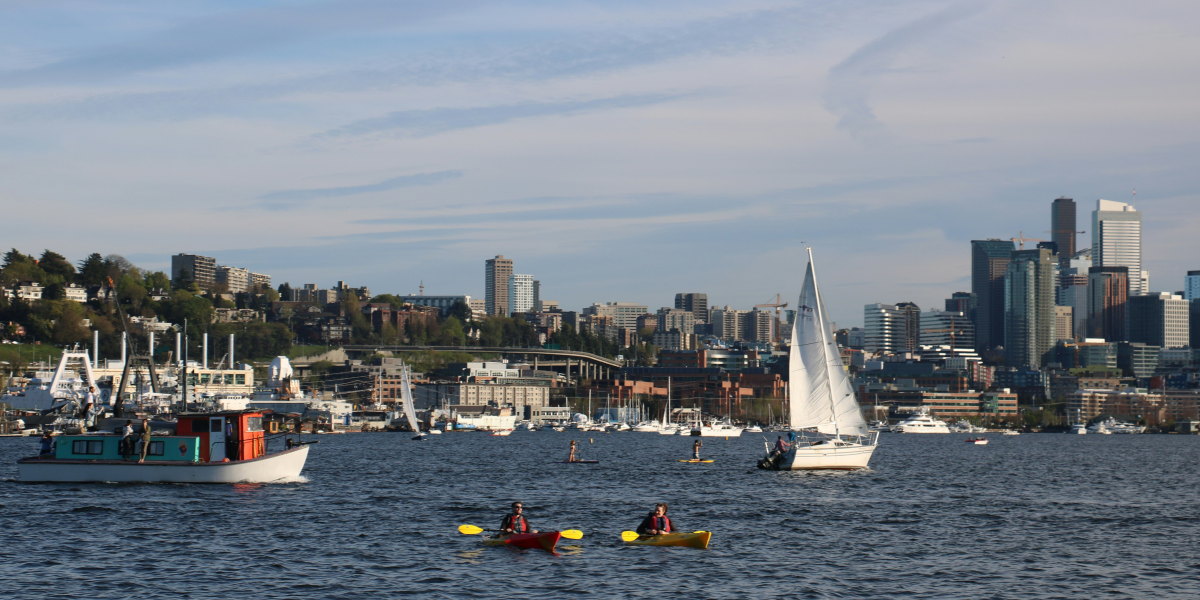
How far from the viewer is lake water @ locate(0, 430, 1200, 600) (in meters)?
36.3

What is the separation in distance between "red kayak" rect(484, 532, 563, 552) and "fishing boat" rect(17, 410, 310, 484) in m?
23.1

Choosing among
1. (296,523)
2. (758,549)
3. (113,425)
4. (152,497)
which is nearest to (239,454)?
(152,497)

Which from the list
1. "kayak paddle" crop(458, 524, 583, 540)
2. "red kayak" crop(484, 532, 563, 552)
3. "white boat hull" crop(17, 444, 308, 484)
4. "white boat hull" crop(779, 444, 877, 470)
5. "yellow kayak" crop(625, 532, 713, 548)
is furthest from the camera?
"white boat hull" crop(779, 444, 877, 470)

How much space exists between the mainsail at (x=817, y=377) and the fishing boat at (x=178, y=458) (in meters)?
33.3

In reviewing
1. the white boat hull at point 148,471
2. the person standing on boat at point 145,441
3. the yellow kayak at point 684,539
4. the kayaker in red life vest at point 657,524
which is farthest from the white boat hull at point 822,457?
the person standing on boat at point 145,441

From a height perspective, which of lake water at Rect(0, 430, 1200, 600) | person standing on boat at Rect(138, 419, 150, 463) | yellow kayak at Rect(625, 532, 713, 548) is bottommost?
lake water at Rect(0, 430, 1200, 600)

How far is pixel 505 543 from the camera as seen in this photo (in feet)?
140

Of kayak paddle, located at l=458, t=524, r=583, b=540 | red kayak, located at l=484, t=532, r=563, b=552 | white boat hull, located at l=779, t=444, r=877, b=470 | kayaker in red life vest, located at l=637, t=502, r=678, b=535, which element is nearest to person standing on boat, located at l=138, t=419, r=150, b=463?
kayak paddle, located at l=458, t=524, r=583, b=540

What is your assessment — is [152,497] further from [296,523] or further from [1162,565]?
[1162,565]

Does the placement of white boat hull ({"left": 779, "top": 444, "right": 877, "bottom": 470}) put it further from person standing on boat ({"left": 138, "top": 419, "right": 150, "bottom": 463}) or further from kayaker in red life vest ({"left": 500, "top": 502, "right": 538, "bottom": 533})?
person standing on boat ({"left": 138, "top": 419, "right": 150, "bottom": 463})

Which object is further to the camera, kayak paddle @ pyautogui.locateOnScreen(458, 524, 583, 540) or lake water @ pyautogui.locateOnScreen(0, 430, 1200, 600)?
kayak paddle @ pyautogui.locateOnScreen(458, 524, 583, 540)

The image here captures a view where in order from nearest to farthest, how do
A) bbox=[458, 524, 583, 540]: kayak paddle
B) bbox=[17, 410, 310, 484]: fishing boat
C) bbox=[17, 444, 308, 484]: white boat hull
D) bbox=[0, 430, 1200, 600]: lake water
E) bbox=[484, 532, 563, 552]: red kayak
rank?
1. bbox=[0, 430, 1200, 600]: lake water
2. bbox=[484, 532, 563, 552]: red kayak
3. bbox=[458, 524, 583, 540]: kayak paddle
4. bbox=[17, 444, 308, 484]: white boat hull
5. bbox=[17, 410, 310, 484]: fishing boat

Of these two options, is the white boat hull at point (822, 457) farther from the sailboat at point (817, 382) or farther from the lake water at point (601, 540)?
the lake water at point (601, 540)

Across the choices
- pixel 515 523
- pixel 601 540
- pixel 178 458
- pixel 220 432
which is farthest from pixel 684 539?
pixel 178 458
